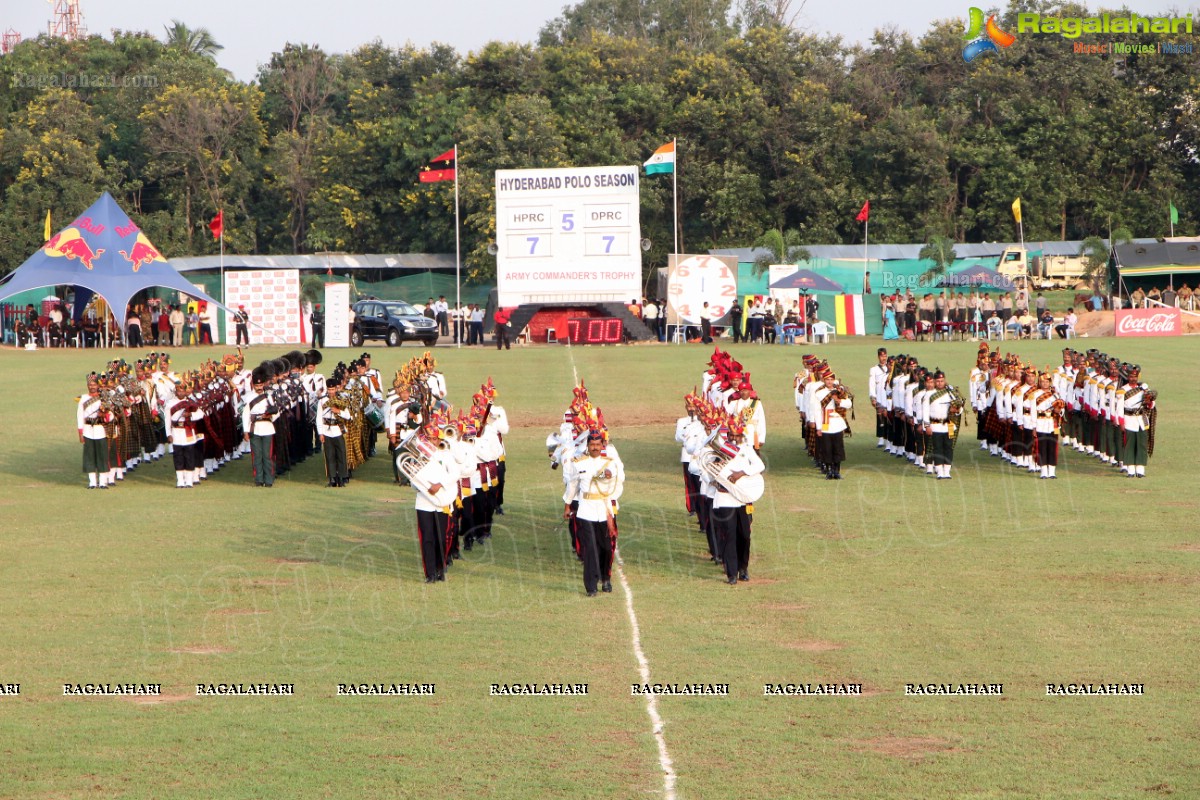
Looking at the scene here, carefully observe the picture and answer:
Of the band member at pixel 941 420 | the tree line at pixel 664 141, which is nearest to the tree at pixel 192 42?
the tree line at pixel 664 141

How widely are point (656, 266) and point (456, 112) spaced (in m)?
10.6

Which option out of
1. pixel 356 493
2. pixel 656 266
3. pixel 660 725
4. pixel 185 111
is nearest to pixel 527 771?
pixel 660 725

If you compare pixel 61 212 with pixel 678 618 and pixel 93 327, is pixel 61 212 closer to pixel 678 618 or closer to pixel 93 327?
pixel 93 327

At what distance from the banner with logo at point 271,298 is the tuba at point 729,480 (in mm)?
35455

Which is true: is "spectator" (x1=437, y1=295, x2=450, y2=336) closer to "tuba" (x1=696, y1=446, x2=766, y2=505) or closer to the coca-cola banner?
the coca-cola banner

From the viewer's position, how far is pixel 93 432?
18969 millimetres

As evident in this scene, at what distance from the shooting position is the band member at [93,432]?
18953 mm

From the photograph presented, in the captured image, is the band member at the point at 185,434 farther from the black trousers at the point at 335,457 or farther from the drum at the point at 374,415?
the drum at the point at 374,415

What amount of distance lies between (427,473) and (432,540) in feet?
1.98

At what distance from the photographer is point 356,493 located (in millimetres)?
18422

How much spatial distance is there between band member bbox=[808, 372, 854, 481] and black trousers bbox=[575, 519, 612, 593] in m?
7.10

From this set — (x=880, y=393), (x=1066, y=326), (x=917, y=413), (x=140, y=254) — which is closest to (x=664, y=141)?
(x=1066, y=326)

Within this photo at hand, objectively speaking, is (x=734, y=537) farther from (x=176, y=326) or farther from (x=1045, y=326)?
(x=176, y=326)

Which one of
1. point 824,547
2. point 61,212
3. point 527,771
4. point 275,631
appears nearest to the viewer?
point 527,771
